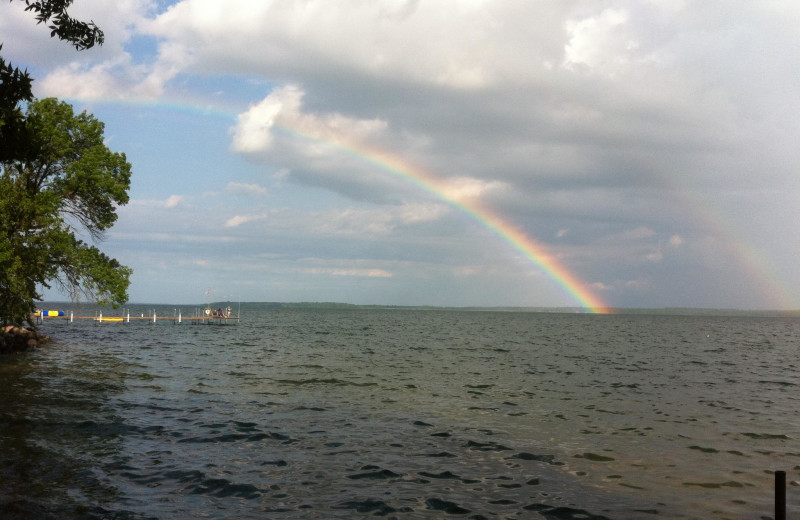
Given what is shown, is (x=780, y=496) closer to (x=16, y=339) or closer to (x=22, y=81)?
(x=22, y=81)

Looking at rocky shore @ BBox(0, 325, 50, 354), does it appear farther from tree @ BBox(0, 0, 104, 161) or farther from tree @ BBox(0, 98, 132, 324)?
tree @ BBox(0, 0, 104, 161)

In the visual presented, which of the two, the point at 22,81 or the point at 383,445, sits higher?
the point at 22,81

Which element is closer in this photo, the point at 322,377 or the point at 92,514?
the point at 92,514

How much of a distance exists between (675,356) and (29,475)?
51.3m

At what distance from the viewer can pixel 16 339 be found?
4009 cm

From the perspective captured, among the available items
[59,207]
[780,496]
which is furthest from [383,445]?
[59,207]

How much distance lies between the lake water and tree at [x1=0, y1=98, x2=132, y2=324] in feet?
19.0

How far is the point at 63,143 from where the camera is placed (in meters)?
38.6

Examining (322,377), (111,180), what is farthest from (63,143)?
(322,377)

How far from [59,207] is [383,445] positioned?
1377 inches

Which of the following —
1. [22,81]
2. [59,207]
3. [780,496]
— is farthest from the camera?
[59,207]

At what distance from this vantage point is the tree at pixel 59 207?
32.1 meters

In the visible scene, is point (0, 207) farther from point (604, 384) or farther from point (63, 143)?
point (604, 384)

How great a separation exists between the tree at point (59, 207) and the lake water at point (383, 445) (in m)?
5.80
